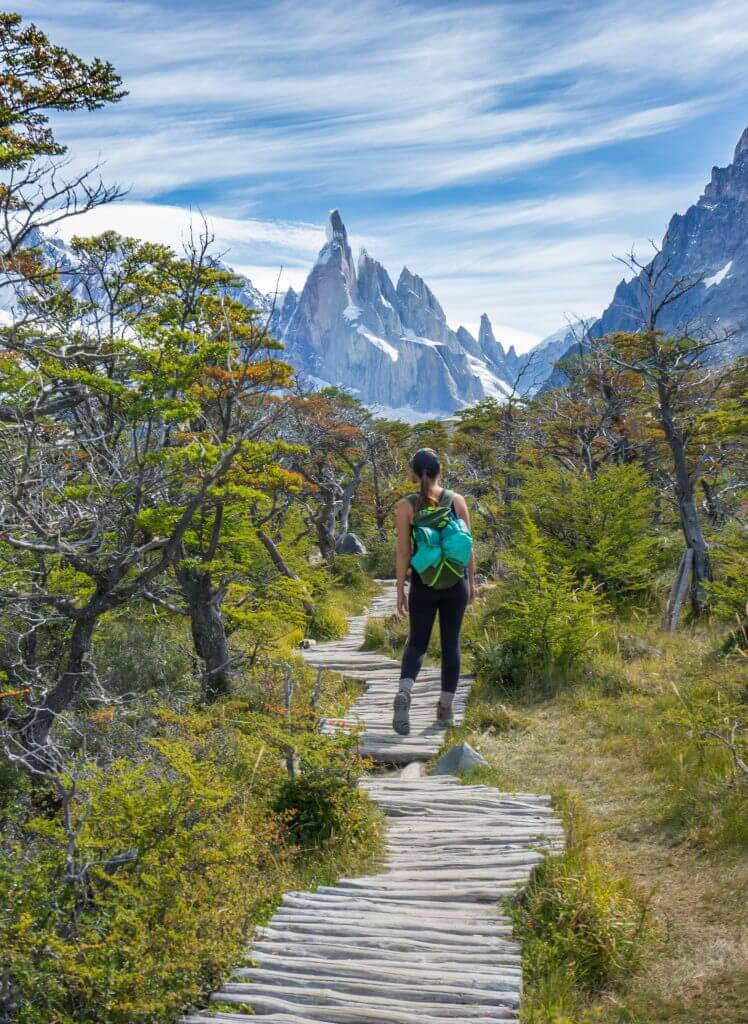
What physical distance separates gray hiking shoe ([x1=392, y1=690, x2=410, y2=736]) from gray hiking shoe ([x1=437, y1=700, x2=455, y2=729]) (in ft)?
1.14

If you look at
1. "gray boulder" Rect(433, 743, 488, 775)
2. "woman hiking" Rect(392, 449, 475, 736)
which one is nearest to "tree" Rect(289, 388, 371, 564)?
"woman hiking" Rect(392, 449, 475, 736)

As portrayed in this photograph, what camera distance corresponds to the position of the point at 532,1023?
3027 mm

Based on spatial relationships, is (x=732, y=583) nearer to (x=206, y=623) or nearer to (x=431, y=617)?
(x=431, y=617)

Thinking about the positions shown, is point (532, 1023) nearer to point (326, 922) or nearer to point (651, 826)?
point (326, 922)

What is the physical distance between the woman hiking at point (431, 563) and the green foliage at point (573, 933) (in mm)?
2428

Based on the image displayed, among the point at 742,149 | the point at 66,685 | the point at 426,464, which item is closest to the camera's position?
the point at 426,464

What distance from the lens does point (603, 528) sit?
12.2 m

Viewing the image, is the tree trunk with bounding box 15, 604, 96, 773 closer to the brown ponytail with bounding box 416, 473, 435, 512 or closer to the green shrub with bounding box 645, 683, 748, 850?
the brown ponytail with bounding box 416, 473, 435, 512

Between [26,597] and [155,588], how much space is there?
3.50 metres

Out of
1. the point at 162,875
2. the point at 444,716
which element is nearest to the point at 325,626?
the point at 444,716

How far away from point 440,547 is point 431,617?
2.37 feet

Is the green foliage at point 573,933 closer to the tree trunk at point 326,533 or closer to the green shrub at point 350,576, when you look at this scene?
the green shrub at point 350,576

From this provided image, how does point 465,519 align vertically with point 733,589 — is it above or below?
above

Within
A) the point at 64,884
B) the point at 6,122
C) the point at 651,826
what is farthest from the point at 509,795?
the point at 6,122
